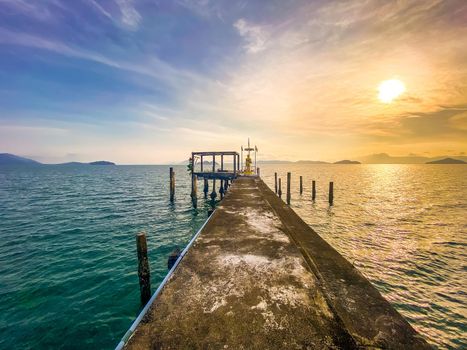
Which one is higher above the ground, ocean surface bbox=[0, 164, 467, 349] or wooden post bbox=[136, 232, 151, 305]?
wooden post bbox=[136, 232, 151, 305]

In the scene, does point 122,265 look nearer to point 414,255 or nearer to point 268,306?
point 268,306

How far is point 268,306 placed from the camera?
2.92 metres

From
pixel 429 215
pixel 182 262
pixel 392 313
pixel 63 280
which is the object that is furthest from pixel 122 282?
pixel 429 215

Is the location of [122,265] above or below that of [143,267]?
below

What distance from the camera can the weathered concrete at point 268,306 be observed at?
2367 mm

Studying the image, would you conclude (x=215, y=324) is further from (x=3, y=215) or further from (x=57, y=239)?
(x=3, y=215)

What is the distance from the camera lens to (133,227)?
14297 mm

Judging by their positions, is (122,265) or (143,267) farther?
(122,265)

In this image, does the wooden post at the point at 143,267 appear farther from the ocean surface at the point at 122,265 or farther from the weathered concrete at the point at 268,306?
the weathered concrete at the point at 268,306

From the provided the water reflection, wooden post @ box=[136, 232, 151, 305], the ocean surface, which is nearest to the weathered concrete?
wooden post @ box=[136, 232, 151, 305]

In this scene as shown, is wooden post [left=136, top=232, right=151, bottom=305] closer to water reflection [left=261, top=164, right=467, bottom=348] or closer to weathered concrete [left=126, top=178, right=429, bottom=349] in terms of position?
weathered concrete [left=126, top=178, right=429, bottom=349]

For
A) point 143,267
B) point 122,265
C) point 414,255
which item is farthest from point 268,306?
point 414,255

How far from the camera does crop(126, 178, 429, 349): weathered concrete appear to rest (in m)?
2.37

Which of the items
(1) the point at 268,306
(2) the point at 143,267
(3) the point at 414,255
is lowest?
(3) the point at 414,255
